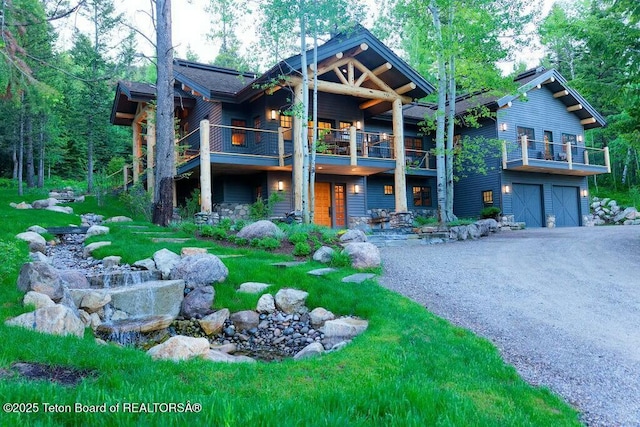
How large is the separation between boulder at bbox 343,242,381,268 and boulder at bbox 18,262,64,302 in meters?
5.38

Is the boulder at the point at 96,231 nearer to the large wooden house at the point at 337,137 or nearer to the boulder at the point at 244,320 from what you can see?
the large wooden house at the point at 337,137

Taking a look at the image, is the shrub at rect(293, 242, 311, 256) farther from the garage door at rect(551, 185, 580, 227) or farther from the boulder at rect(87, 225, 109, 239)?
the garage door at rect(551, 185, 580, 227)

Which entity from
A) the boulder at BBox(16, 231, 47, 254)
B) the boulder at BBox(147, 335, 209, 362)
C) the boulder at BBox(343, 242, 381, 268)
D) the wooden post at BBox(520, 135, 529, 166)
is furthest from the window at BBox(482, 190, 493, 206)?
the boulder at BBox(147, 335, 209, 362)

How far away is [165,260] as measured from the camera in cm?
822

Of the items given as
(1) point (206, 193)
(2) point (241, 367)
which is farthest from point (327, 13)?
(2) point (241, 367)

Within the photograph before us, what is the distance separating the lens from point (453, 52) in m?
15.1

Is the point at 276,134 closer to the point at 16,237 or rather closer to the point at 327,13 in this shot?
the point at 327,13

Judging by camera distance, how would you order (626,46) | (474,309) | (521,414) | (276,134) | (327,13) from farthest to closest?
(276,134)
(327,13)
(626,46)
(474,309)
(521,414)

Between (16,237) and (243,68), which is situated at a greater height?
Result: (243,68)

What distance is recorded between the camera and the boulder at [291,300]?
283 inches

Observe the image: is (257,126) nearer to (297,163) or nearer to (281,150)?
(281,150)

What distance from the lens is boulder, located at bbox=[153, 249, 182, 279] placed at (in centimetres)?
789

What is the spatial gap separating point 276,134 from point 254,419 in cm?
1596

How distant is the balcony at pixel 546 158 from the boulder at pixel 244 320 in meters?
16.8
